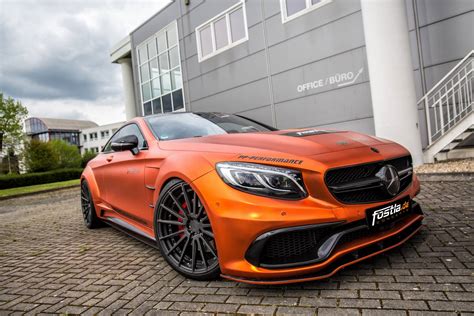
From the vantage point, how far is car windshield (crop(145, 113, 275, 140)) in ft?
11.0

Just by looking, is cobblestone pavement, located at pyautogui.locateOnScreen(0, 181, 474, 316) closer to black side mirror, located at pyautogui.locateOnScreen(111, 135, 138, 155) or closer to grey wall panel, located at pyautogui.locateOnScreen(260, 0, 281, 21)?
black side mirror, located at pyautogui.locateOnScreen(111, 135, 138, 155)

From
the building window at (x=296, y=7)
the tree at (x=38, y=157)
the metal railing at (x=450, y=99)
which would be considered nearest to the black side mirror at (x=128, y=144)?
the metal railing at (x=450, y=99)

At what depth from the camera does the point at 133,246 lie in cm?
378

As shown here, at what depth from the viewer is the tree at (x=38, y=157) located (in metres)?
38.7

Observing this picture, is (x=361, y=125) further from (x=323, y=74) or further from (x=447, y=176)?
(x=447, y=176)

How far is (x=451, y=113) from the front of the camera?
24.9 feet

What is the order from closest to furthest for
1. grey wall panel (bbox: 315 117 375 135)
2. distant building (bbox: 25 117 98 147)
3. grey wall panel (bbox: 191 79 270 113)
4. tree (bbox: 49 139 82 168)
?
grey wall panel (bbox: 315 117 375 135) < grey wall panel (bbox: 191 79 270 113) < tree (bbox: 49 139 82 168) < distant building (bbox: 25 117 98 147)

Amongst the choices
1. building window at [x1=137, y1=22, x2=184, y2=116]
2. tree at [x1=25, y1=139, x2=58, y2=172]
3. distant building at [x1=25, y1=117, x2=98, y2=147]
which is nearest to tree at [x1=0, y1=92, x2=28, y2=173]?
tree at [x1=25, y1=139, x2=58, y2=172]

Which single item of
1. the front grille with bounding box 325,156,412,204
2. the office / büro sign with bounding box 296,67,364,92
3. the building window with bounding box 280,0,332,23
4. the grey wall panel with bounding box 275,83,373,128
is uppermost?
the building window with bounding box 280,0,332,23

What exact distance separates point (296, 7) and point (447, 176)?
6.91 meters

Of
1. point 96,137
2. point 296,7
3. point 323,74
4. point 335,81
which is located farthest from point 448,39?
point 96,137

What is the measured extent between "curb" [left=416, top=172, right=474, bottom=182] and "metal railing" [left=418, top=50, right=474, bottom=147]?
166 cm

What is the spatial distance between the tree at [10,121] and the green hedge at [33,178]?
427 inches

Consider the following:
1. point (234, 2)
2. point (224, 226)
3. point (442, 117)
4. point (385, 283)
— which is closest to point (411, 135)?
point (442, 117)
